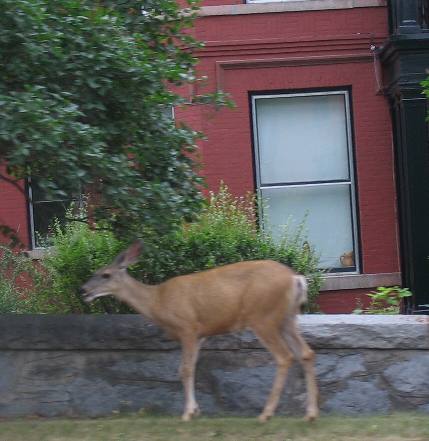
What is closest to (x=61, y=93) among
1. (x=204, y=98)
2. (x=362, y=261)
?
(x=204, y=98)

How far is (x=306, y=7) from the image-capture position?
12.7 m

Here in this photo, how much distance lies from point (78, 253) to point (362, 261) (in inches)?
192

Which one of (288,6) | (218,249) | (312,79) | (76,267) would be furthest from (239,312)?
(288,6)

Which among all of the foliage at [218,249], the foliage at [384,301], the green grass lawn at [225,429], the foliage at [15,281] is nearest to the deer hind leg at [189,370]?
the green grass lawn at [225,429]

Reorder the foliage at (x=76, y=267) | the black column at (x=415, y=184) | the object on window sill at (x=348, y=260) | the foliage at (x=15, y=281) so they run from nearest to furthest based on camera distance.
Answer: the foliage at (x=76, y=267), the foliage at (x=15, y=281), the black column at (x=415, y=184), the object on window sill at (x=348, y=260)

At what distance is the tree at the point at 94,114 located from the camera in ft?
20.6

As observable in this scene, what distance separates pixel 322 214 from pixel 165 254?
475 cm

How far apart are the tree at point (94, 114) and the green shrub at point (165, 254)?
4.35 ft

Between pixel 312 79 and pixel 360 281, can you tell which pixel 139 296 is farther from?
pixel 312 79

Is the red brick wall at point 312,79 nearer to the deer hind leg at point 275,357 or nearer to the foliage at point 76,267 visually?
the foliage at point 76,267

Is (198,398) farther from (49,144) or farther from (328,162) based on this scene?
(328,162)

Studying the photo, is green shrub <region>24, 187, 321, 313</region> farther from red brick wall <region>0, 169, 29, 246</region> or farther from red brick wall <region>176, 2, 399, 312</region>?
red brick wall <region>176, 2, 399, 312</region>

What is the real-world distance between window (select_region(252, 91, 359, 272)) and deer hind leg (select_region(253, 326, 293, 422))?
5.99 metres

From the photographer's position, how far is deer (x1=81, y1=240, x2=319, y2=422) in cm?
699
